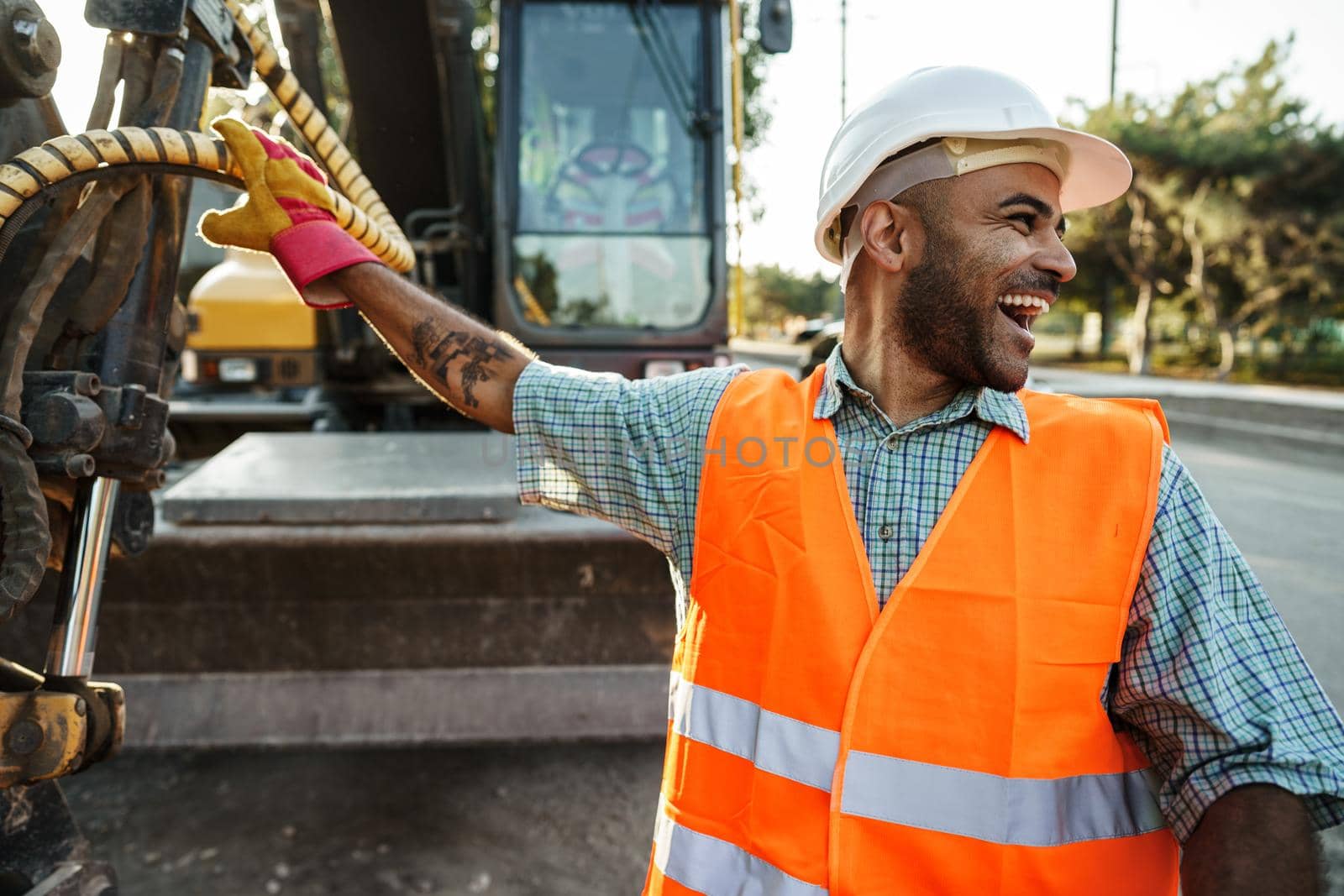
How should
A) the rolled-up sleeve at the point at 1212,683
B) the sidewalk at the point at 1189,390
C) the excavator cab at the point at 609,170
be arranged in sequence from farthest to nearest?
the sidewalk at the point at 1189,390 → the excavator cab at the point at 609,170 → the rolled-up sleeve at the point at 1212,683

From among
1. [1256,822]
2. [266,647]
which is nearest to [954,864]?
[1256,822]

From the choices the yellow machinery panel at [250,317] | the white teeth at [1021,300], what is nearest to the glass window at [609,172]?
the yellow machinery panel at [250,317]

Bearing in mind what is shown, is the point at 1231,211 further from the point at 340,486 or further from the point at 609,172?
the point at 340,486

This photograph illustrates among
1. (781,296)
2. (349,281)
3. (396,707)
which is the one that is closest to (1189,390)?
(396,707)

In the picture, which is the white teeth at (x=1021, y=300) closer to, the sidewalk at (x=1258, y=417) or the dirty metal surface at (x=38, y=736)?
the dirty metal surface at (x=38, y=736)

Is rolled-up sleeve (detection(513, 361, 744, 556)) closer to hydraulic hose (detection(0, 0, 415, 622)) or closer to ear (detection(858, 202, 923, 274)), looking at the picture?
ear (detection(858, 202, 923, 274))

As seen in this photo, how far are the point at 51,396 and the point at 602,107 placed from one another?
3817 mm

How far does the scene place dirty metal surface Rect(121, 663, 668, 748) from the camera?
10.5 ft

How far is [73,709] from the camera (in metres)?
1.36

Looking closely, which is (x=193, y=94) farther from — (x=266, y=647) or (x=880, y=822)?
(x=266, y=647)

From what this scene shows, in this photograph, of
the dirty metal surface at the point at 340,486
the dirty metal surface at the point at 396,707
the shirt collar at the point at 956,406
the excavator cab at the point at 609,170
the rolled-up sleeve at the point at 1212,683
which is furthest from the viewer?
the excavator cab at the point at 609,170

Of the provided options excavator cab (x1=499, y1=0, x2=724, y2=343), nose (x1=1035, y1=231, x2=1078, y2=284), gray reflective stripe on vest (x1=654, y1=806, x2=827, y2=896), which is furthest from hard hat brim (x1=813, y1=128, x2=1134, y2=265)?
excavator cab (x1=499, y1=0, x2=724, y2=343)

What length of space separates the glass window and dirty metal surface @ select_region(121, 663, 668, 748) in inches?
82.8

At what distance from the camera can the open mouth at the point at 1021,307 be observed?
1478mm
